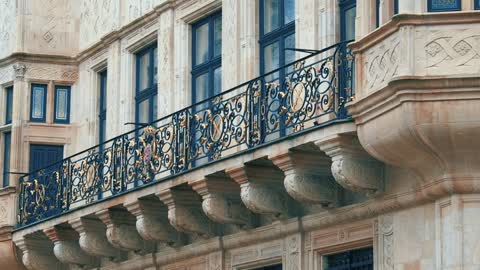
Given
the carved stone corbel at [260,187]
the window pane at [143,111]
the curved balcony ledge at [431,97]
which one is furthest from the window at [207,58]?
the curved balcony ledge at [431,97]

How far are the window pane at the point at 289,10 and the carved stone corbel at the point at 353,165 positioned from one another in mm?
3586

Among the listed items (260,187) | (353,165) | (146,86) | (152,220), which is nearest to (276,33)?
(260,187)

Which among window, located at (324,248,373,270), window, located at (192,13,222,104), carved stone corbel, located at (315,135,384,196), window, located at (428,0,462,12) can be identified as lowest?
window, located at (324,248,373,270)

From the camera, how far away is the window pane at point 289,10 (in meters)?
24.7

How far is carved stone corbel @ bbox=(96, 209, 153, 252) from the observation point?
89.2 ft

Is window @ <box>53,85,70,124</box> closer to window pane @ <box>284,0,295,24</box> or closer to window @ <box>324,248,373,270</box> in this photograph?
window pane @ <box>284,0,295,24</box>

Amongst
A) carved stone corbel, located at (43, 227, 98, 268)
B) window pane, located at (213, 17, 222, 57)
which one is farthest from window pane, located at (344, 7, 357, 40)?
carved stone corbel, located at (43, 227, 98, 268)

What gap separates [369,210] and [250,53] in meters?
4.32

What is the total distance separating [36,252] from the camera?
30.2 m

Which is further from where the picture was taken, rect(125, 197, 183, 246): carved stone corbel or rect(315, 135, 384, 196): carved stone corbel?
rect(125, 197, 183, 246): carved stone corbel

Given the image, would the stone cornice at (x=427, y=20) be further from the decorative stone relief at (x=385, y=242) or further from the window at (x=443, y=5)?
the decorative stone relief at (x=385, y=242)

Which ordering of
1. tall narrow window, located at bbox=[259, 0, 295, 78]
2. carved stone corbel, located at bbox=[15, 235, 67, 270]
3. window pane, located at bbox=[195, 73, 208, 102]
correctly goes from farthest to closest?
carved stone corbel, located at bbox=[15, 235, 67, 270], window pane, located at bbox=[195, 73, 208, 102], tall narrow window, located at bbox=[259, 0, 295, 78]

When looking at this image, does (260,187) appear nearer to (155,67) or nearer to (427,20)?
(427,20)

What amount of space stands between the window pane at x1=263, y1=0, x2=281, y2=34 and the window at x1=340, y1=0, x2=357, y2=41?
181 cm
